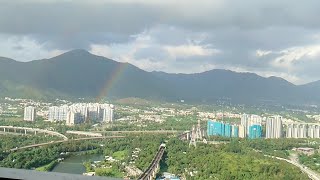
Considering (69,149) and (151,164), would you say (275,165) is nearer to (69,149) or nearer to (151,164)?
(151,164)

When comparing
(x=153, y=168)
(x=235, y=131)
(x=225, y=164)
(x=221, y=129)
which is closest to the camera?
(x=153, y=168)

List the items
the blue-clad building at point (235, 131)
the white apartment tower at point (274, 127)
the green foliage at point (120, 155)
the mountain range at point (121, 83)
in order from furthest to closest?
the mountain range at point (121, 83) < the white apartment tower at point (274, 127) < the blue-clad building at point (235, 131) < the green foliage at point (120, 155)

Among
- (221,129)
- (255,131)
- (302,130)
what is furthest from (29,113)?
(302,130)

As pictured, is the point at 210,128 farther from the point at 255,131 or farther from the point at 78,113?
the point at 78,113

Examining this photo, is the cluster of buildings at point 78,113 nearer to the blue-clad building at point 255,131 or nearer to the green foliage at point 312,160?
the blue-clad building at point 255,131

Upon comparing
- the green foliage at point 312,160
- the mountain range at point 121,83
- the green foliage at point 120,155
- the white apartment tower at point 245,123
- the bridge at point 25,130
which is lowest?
the green foliage at point 120,155

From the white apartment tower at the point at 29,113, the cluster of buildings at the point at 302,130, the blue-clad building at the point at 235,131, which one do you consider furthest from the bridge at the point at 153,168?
the white apartment tower at the point at 29,113
